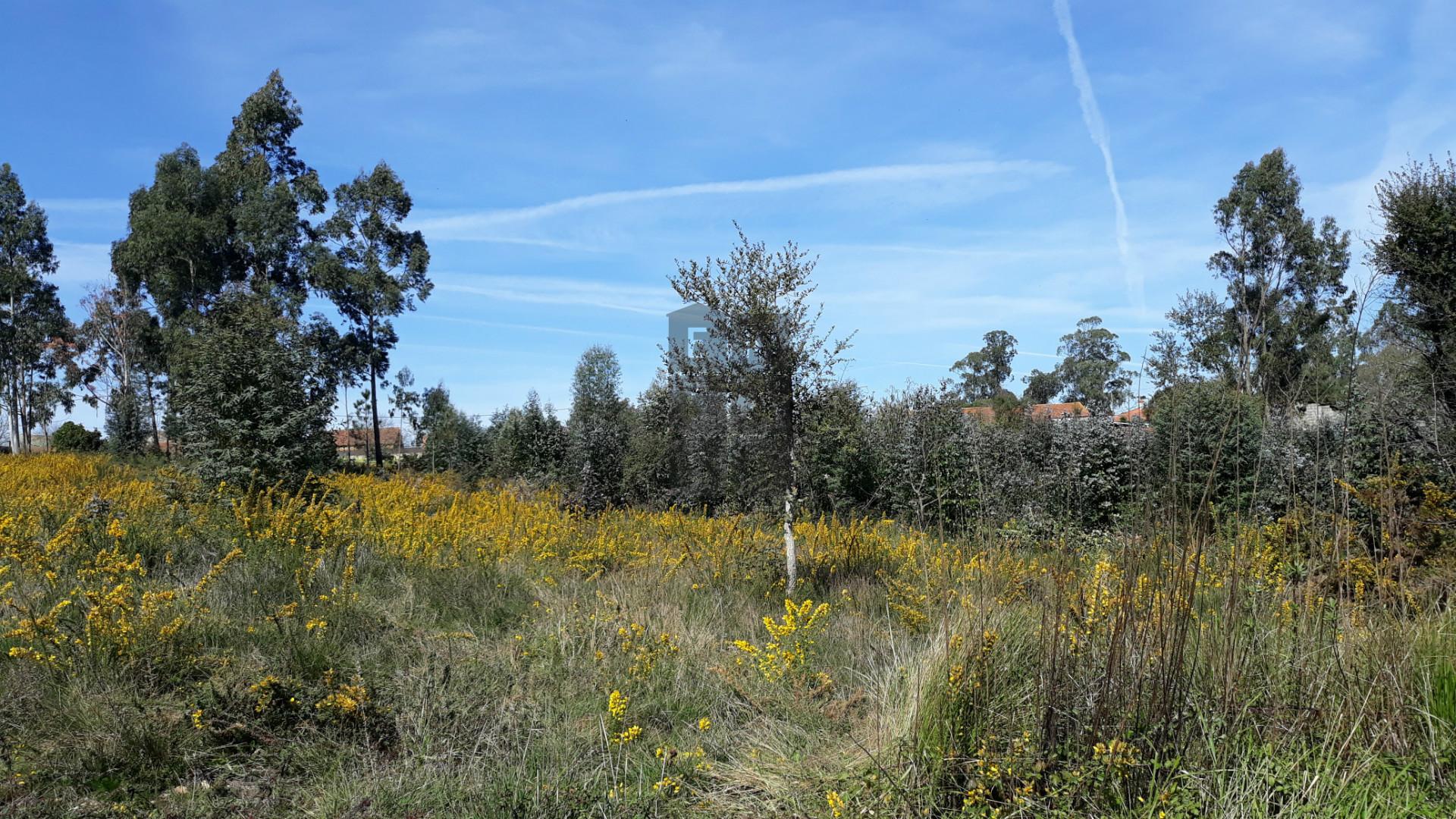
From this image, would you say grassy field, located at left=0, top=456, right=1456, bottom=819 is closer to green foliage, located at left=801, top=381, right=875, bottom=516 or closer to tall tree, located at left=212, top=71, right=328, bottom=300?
green foliage, located at left=801, top=381, right=875, bottom=516

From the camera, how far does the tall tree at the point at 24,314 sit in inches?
1252

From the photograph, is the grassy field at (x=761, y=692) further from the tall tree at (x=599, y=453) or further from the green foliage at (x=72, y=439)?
the green foliage at (x=72, y=439)

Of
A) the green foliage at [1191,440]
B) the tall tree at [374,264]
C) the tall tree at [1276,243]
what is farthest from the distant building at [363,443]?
the tall tree at [1276,243]

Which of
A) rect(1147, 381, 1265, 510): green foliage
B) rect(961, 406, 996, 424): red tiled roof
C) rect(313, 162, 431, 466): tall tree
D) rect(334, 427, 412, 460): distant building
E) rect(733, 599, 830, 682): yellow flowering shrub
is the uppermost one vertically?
rect(313, 162, 431, 466): tall tree

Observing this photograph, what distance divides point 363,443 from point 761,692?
28704 mm

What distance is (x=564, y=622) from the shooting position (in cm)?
502

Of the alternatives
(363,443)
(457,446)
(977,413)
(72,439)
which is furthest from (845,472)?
(72,439)

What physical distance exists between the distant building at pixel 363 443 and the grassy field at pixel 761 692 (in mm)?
9022

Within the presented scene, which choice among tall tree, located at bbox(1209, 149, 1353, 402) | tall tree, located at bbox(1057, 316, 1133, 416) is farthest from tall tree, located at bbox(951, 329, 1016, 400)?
tall tree, located at bbox(1057, 316, 1133, 416)

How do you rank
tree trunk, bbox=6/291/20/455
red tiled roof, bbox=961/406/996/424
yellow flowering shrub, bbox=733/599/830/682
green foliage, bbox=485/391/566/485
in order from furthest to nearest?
tree trunk, bbox=6/291/20/455 < green foliage, bbox=485/391/566/485 < red tiled roof, bbox=961/406/996/424 < yellow flowering shrub, bbox=733/599/830/682

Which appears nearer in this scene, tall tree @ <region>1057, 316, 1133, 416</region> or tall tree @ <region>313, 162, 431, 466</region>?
tall tree @ <region>1057, 316, 1133, 416</region>

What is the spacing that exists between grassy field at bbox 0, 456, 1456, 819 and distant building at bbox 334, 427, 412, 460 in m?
9.02

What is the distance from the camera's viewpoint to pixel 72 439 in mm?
28422

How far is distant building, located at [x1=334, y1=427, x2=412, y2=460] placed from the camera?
24312 millimetres
